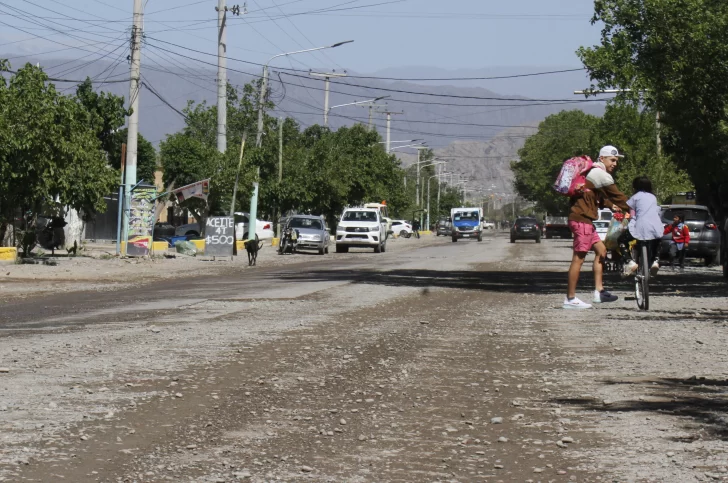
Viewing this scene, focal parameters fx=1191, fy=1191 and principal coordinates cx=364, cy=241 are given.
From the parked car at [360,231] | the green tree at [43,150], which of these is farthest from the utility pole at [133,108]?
the parked car at [360,231]

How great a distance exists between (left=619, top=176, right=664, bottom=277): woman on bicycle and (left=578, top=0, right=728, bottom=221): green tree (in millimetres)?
7811

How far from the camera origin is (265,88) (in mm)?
52688

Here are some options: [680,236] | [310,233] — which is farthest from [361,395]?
[310,233]

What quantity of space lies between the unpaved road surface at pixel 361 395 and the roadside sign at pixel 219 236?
21905 mm

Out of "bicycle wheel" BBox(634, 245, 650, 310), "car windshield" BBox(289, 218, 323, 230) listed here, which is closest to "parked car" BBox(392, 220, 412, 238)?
"car windshield" BBox(289, 218, 323, 230)

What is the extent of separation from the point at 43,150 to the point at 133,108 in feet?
22.0

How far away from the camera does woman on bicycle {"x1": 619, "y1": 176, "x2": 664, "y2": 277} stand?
15570 mm

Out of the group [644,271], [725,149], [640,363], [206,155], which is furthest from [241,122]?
[640,363]

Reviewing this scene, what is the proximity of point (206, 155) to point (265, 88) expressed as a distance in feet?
13.5

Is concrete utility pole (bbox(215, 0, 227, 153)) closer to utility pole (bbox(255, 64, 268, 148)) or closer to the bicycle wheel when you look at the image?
utility pole (bbox(255, 64, 268, 148))

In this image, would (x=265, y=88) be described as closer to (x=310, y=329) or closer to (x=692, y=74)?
(x=692, y=74)

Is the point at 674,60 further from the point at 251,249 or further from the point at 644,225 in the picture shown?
the point at 251,249

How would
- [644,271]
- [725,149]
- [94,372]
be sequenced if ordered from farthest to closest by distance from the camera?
[725,149], [644,271], [94,372]

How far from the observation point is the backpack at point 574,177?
14570 mm
